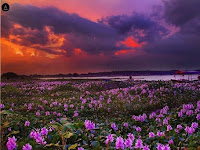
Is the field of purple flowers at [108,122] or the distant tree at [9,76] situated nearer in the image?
the field of purple flowers at [108,122]

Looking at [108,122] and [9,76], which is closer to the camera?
[108,122]

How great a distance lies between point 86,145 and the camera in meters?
3.87

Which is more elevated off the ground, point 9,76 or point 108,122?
point 9,76

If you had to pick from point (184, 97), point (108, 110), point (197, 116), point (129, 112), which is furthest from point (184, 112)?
point (184, 97)

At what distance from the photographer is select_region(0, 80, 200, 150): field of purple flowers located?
3.68 meters

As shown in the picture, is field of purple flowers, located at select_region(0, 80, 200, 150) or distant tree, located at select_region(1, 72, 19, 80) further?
distant tree, located at select_region(1, 72, 19, 80)

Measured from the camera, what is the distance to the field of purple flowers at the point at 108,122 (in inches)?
145

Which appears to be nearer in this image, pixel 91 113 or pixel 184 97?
pixel 91 113

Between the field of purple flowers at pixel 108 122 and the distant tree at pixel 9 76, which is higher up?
the distant tree at pixel 9 76

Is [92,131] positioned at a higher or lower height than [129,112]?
higher

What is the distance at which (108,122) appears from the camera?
8.18 m

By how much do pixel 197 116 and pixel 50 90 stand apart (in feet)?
49.6

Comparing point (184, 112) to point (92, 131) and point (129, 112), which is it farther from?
point (92, 131)

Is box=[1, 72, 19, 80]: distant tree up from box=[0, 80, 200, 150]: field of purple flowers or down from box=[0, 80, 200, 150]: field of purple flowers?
up
